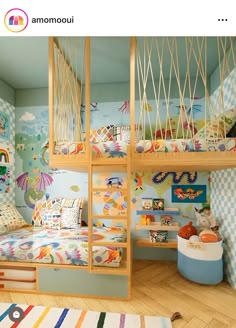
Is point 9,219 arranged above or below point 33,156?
below

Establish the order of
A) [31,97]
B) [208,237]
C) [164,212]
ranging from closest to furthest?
[208,237] < [164,212] < [31,97]

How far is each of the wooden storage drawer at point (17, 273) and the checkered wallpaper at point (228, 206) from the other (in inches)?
82.2

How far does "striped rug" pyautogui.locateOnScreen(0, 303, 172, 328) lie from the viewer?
5.38 feet

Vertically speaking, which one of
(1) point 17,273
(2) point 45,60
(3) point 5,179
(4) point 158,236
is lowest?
(1) point 17,273

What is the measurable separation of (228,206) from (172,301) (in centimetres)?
116

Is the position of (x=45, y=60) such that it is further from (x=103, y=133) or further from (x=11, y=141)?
(x=11, y=141)

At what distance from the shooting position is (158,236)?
9.43 feet

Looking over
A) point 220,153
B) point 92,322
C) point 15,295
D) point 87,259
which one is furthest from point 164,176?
point 15,295

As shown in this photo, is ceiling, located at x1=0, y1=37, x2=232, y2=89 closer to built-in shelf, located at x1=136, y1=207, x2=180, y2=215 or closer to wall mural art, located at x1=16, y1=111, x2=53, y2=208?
wall mural art, located at x1=16, y1=111, x2=53, y2=208

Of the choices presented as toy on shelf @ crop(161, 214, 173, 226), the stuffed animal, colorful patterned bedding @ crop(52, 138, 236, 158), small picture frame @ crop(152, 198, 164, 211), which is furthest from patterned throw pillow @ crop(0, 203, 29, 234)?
the stuffed animal

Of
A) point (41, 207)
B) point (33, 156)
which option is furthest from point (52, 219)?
point (33, 156)

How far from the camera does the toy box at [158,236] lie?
2865 millimetres

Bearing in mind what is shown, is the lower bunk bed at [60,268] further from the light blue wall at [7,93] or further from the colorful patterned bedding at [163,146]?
the light blue wall at [7,93]

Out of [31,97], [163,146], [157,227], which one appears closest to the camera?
[163,146]
